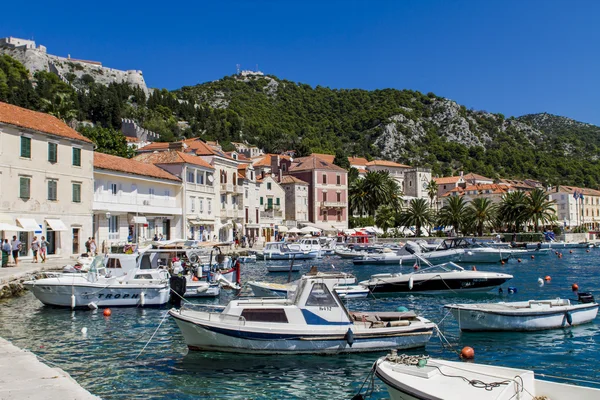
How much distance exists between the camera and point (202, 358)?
16.1m

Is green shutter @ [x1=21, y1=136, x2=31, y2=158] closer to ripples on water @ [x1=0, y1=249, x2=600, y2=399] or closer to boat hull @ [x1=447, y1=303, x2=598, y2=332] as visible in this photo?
ripples on water @ [x1=0, y1=249, x2=600, y2=399]

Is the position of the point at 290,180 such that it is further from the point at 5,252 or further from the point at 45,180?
the point at 5,252

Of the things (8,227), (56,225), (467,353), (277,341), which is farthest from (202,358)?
(56,225)

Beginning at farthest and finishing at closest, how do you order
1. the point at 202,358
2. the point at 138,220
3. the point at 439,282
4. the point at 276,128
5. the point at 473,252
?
1. the point at 276,128
2. the point at 473,252
3. the point at 138,220
4. the point at 439,282
5. the point at 202,358

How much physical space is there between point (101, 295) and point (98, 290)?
293 mm

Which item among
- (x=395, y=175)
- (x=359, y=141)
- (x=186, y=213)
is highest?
(x=359, y=141)

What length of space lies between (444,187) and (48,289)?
12942cm

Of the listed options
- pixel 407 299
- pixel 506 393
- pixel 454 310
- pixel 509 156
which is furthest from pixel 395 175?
pixel 506 393

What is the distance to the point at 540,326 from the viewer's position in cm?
1984

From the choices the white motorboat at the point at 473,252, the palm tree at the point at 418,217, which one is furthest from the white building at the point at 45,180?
the palm tree at the point at 418,217

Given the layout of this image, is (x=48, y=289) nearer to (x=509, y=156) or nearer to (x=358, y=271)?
(x=358, y=271)

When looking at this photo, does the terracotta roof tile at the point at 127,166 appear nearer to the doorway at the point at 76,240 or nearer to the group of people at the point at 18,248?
the doorway at the point at 76,240

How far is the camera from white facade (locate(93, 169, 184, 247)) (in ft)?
148

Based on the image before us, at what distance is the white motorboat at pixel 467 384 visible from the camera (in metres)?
8.95
